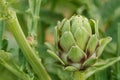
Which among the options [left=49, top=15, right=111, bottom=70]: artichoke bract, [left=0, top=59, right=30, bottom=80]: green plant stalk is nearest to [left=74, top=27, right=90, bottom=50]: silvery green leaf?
[left=49, top=15, right=111, bottom=70]: artichoke bract

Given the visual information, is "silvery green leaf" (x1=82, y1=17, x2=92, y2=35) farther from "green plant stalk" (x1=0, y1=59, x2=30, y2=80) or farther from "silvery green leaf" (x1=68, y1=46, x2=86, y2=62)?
"green plant stalk" (x1=0, y1=59, x2=30, y2=80)

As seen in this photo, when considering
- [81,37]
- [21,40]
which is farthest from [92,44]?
[21,40]

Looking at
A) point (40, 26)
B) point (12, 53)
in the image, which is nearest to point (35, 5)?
point (12, 53)

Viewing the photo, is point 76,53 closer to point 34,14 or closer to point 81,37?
point 81,37

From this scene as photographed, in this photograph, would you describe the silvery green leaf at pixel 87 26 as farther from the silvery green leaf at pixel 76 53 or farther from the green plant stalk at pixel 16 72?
the green plant stalk at pixel 16 72

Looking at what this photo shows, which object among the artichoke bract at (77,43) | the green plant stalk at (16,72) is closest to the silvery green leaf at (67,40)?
the artichoke bract at (77,43)

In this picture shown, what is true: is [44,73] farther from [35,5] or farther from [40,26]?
[40,26]
